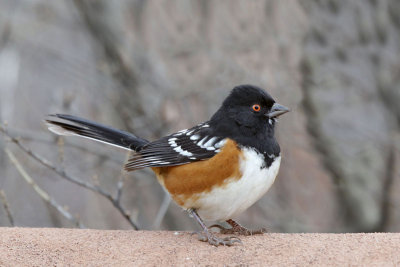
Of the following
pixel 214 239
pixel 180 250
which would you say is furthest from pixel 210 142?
pixel 180 250

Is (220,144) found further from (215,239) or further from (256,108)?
(215,239)

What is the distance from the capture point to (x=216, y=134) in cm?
316

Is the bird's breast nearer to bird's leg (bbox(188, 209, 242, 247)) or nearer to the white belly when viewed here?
the white belly

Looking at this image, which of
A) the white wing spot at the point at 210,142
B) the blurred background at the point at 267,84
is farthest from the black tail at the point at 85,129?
the blurred background at the point at 267,84

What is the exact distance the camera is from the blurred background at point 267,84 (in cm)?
539

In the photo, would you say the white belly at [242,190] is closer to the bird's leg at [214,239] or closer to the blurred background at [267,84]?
the bird's leg at [214,239]

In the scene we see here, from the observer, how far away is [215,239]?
2902 millimetres

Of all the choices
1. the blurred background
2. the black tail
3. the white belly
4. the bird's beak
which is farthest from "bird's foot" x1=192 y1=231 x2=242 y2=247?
the blurred background

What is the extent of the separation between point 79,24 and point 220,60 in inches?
62.2

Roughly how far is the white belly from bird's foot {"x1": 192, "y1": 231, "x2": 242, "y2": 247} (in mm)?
145

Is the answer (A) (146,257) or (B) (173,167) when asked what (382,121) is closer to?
(B) (173,167)

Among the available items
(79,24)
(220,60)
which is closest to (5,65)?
(79,24)

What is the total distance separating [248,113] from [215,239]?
0.69m

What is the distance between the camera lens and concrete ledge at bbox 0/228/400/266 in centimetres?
254
